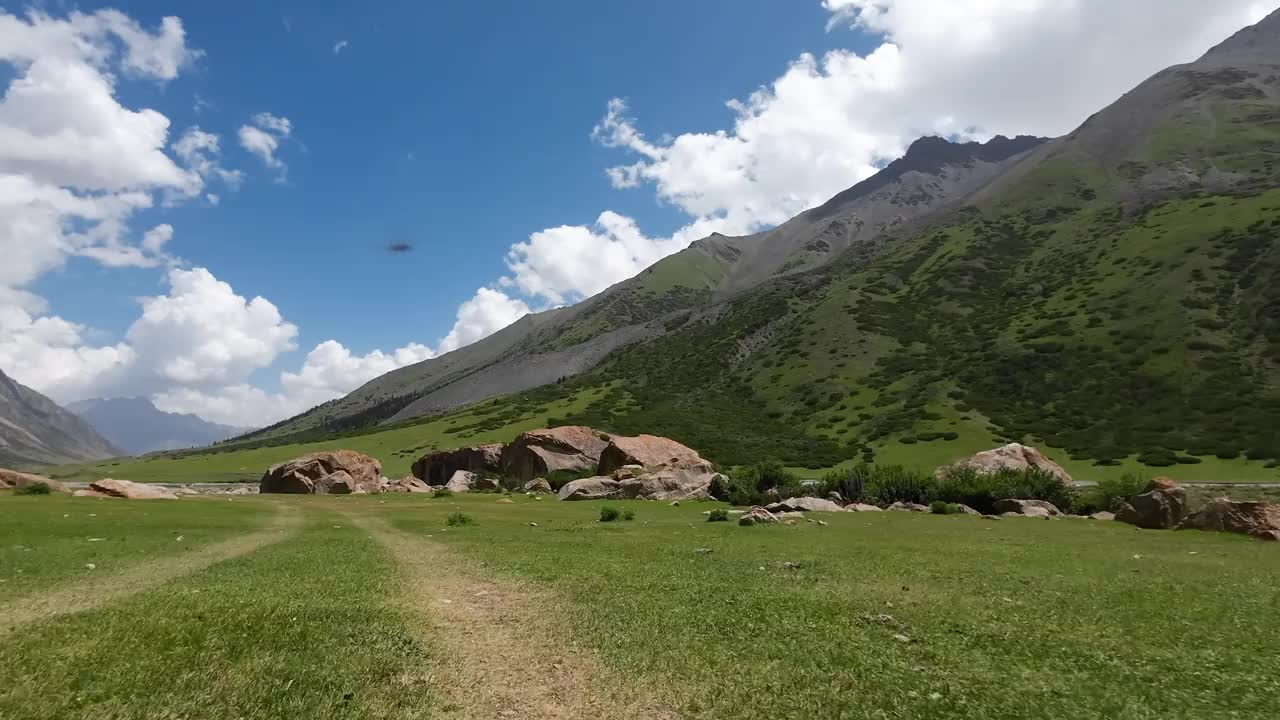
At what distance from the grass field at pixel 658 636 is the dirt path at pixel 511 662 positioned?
0.17 feet

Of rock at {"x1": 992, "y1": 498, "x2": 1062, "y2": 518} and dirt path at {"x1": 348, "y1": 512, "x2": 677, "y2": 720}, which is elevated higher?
dirt path at {"x1": 348, "y1": 512, "x2": 677, "y2": 720}

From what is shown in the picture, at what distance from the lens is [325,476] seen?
6619 centimetres

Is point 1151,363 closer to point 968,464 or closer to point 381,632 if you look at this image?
point 968,464

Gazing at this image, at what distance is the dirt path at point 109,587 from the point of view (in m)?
11.9

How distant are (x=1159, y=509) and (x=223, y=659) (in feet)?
128

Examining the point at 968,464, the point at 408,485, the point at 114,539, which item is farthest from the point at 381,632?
the point at 408,485

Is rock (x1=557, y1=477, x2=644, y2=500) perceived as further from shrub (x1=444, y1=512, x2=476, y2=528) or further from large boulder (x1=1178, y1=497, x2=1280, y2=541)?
large boulder (x1=1178, y1=497, x2=1280, y2=541)

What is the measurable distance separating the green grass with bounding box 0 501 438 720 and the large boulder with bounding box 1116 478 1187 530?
36.0 meters

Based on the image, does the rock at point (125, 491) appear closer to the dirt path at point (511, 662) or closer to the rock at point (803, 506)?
the dirt path at point (511, 662)

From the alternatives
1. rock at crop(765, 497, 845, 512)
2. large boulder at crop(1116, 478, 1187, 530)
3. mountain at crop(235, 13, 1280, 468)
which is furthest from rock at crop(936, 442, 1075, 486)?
mountain at crop(235, 13, 1280, 468)

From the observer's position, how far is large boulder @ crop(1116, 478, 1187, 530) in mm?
31828

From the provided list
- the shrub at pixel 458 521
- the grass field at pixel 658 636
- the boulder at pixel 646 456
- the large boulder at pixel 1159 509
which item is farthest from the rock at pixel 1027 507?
the shrub at pixel 458 521

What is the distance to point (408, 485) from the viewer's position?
68.1 meters

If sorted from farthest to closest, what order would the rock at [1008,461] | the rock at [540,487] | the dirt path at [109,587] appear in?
the rock at [540,487]
the rock at [1008,461]
the dirt path at [109,587]
